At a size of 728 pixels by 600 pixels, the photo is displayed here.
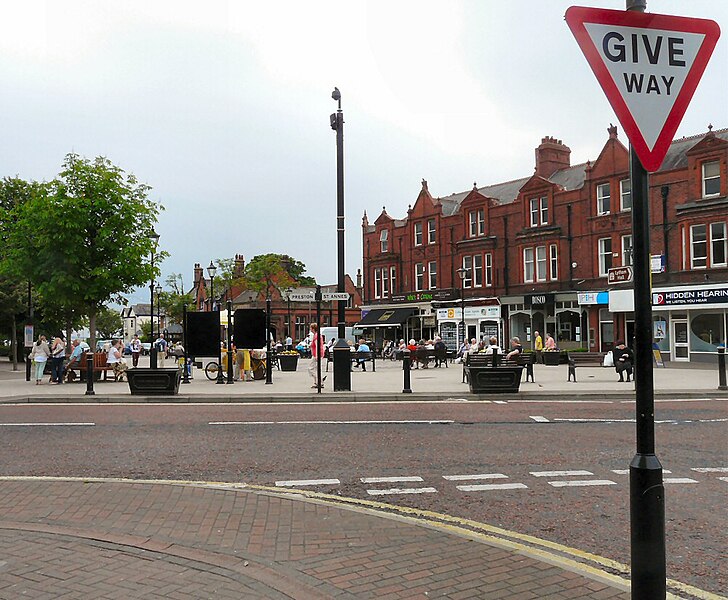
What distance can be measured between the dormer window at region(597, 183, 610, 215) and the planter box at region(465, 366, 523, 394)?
24.6m

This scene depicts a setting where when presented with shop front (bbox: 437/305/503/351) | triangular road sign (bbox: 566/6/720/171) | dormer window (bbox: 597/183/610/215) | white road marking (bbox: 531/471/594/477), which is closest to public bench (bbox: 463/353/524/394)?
white road marking (bbox: 531/471/594/477)

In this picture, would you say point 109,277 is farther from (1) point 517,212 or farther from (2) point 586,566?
(1) point 517,212

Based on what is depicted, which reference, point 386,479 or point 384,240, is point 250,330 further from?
point 384,240

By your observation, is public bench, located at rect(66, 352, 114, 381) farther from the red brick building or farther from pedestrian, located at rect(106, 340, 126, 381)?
the red brick building

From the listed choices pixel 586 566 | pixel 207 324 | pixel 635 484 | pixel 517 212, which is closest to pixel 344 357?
pixel 207 324

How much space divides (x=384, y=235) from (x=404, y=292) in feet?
17.5

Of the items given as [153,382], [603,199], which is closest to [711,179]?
[603,199]

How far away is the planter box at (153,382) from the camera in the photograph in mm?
18062

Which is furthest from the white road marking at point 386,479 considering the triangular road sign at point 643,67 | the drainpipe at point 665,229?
the drainpipe at point 665,229

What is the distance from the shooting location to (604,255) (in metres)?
39.7

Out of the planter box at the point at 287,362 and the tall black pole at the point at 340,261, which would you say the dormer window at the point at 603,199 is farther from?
the tall black pole at the point at 340,261

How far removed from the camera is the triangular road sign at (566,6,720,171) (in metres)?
3.48

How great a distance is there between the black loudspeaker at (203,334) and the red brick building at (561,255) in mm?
22167

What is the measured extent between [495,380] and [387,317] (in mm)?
35091
